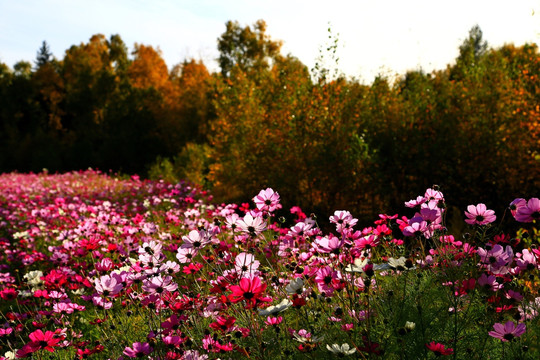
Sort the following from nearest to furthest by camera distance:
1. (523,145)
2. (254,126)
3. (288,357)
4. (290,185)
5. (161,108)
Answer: (288,357), (523,145), (290,185), (254,126), (161,108)

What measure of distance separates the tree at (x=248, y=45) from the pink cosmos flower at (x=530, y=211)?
23914 mm

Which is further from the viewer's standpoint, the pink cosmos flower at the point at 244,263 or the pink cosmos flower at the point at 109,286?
the pink cosmos flower at the point at 109,286

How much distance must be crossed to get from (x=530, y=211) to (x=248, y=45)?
25.2 meters

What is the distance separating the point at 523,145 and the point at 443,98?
81.5 inches

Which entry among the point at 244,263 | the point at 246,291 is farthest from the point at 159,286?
the point at 246,291

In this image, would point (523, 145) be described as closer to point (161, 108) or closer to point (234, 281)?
point (234, 281)

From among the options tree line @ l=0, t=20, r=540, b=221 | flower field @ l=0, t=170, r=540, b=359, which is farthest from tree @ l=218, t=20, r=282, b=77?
flower field @ l=0, t=170, r=540, b=359

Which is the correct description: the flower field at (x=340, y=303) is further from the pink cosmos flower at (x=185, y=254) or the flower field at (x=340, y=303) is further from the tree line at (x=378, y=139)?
the tree line at (x=378, y=139)

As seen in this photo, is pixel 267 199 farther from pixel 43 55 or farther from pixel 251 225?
pixel 43 55

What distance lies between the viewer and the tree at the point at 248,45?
25516mm

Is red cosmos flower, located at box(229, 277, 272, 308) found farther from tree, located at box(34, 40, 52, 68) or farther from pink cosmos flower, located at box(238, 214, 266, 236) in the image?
tree, located at box(34, 40, 52, 68)

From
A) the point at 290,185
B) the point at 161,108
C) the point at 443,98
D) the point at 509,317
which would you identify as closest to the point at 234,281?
the point at 509,317

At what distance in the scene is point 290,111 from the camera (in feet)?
33.3

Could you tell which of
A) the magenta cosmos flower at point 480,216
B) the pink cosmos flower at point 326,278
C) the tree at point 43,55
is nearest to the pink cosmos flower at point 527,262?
the magenta cosmos flower at point 480,216
